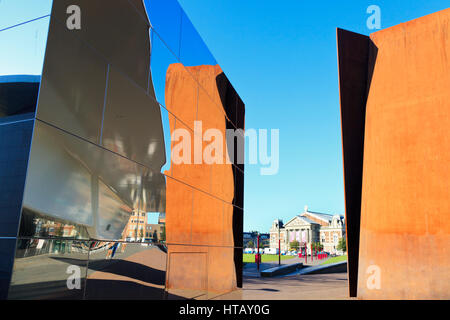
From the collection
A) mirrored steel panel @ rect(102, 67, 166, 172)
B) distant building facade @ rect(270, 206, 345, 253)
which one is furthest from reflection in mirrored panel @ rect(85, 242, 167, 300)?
distant building facade @ rect(270, 206, 345, 253)

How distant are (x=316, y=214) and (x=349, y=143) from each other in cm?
13553

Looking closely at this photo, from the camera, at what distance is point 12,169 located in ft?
12.4

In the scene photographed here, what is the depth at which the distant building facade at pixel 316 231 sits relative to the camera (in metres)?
129

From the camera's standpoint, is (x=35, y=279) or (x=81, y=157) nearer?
(x=35, y=279)

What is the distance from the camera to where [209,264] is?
9828 millimetres

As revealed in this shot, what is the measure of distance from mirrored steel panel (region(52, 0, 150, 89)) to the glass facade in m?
0.02

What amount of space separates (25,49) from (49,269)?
2680 mm

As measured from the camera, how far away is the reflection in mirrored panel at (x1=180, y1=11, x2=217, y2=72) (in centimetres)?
895

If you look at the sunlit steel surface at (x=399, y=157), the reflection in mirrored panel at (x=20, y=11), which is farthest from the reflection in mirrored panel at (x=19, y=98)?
the sunlit steel surface at (x=399, y=157)

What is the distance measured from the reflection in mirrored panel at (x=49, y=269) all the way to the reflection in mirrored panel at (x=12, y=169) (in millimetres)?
259

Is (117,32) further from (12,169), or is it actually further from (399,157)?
(399,157)

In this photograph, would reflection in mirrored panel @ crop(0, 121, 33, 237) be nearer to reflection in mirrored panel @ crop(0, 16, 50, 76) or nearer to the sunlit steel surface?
reflection in mirrored panel @ crop(0, 16, 50, 76)
